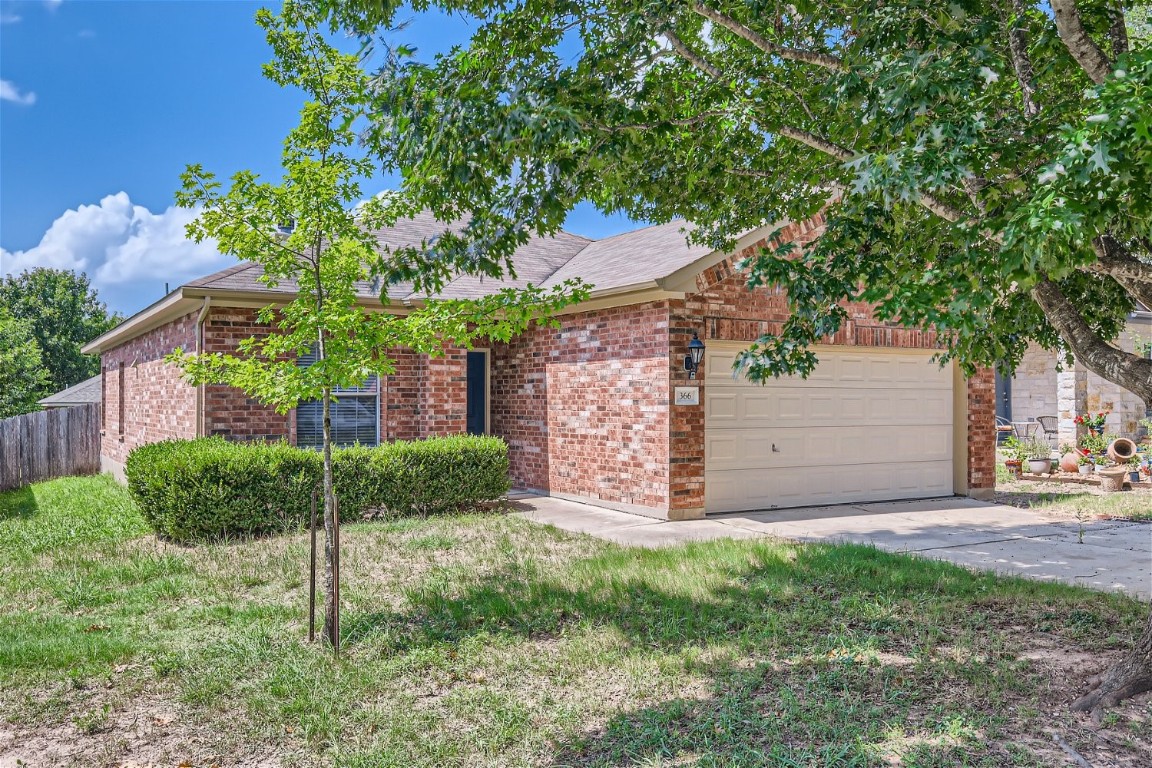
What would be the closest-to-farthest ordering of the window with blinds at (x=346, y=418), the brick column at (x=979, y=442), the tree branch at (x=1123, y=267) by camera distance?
→ the tree branch at (x=1123, y=267) < the window with blinds at (x=346, y=418) < the brick column at (x=979, y=442)

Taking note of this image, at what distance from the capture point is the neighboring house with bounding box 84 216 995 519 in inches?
404

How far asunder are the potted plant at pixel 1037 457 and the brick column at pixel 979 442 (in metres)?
3.02

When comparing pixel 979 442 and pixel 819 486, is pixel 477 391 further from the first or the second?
pixel 979 442

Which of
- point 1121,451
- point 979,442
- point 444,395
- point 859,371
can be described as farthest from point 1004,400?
point 444,395

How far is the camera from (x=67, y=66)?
1858cm

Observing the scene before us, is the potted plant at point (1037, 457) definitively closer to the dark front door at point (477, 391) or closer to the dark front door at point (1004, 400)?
the dark front door at point (1004, 400)

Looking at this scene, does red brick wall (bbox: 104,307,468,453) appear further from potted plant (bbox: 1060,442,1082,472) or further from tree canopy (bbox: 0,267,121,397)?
tree canopy (bbox: 0,267,121,397)

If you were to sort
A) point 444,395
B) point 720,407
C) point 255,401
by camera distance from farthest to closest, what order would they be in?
1. point 444,395
2. point 255,401
3. point 720,407

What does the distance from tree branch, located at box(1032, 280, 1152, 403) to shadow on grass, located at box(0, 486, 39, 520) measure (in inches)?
521

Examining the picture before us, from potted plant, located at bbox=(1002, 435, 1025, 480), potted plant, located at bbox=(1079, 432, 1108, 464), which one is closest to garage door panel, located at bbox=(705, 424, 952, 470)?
potted plant, located at bbox=(1002, 435, 1025, 480)

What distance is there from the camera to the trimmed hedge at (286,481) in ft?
29.7

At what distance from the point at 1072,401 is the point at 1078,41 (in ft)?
55.4

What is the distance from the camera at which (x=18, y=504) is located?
45.0 ft

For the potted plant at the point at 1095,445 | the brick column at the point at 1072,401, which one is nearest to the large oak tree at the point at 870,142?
the potted plant at the point at 1095,445
